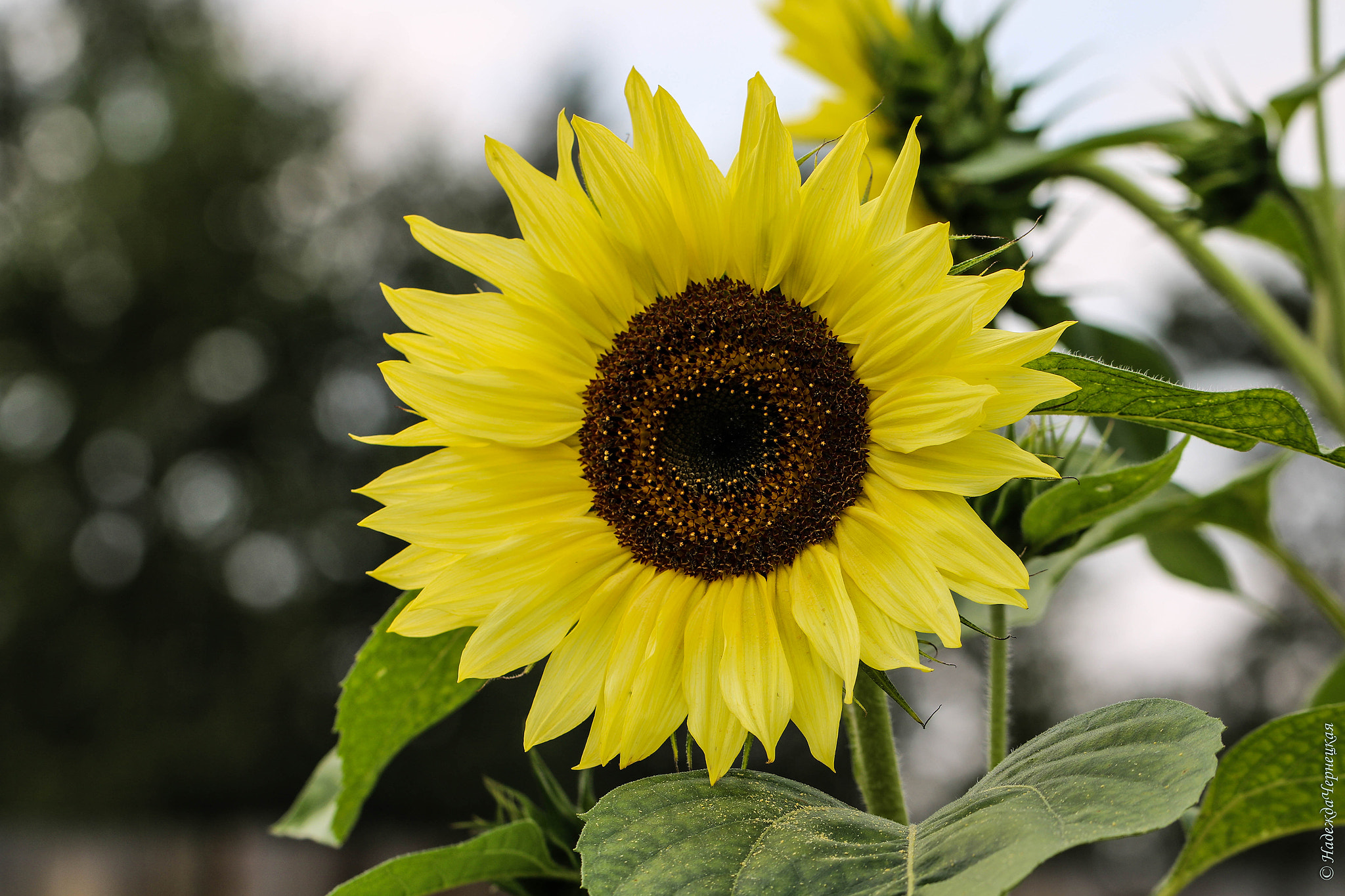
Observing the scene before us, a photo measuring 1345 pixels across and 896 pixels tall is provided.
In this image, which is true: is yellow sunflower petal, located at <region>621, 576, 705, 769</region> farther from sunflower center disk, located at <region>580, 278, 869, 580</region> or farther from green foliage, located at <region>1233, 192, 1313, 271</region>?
green foliage, located at <region>1233, 192, 1313, 271</region>

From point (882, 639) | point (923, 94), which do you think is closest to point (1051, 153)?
point (923, 94)

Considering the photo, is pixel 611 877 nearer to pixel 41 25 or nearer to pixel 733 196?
pixel 733 196

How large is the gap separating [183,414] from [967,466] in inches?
383

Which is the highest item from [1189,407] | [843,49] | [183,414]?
[183,414]

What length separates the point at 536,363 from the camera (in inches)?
23.2

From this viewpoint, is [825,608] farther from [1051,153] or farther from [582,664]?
[1051,153]

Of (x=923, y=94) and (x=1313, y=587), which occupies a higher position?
(x=923, y=94)

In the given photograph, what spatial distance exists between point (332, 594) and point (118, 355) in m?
3.17

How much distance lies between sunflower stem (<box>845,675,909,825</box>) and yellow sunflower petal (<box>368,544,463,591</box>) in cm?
23

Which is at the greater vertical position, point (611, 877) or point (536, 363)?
point (536, 363)

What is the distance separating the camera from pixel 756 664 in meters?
0.53

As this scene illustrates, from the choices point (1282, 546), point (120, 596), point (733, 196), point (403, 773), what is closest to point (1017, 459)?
point (733, 196)

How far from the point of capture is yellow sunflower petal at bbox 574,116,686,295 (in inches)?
21.0

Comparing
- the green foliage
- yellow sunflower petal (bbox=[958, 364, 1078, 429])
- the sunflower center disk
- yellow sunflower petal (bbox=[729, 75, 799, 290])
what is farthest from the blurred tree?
yellow sunflower petal (bbox=[958, 364, 1078, 429])
